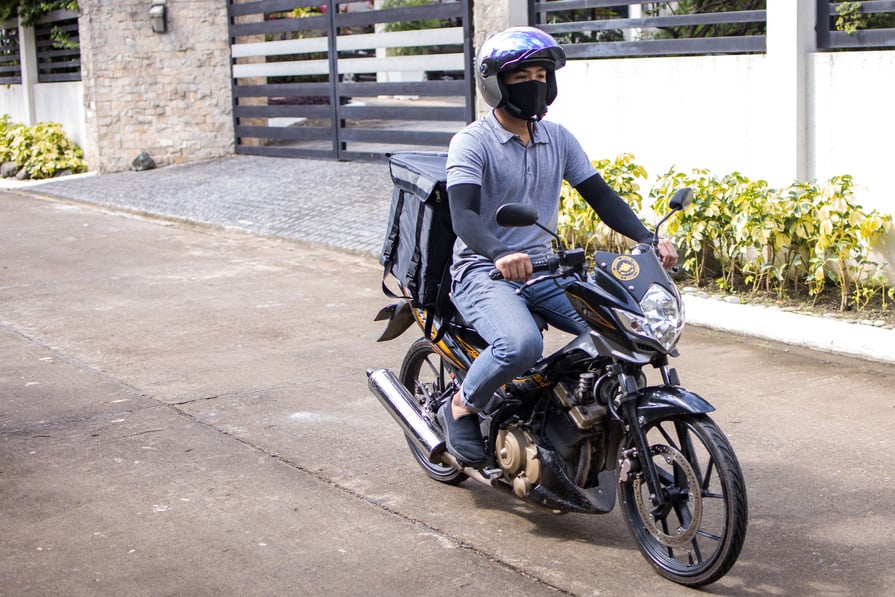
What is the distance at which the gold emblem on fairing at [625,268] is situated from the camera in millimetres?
3760

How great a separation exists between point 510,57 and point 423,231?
745mm

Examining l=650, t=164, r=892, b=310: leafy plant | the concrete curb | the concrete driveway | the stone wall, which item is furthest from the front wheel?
the stone wall

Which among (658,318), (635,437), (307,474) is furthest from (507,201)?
(307,474)

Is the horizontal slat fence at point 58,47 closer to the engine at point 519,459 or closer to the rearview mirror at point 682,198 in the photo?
the engine at point 519,459

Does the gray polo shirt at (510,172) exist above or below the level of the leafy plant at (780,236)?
above

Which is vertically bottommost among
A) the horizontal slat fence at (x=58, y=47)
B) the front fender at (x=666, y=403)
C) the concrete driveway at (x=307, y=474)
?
the concrete driveway at (x=307, y=474)

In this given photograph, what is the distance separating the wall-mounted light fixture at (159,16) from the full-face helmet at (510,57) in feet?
48.2

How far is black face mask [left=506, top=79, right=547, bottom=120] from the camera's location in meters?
4.16

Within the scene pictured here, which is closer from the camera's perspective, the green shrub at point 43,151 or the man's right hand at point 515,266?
the man's right hand at point 515,266

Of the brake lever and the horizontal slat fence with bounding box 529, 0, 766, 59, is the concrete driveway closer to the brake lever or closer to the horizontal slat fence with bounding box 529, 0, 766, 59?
the brake lever

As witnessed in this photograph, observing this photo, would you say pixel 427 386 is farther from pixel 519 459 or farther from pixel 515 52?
pixel 515 52

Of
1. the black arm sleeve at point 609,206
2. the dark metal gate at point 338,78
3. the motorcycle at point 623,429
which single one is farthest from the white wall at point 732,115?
the motorcycle at point 623,429

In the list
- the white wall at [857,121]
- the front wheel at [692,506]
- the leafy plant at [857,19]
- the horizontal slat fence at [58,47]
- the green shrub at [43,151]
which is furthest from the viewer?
the horizontal slat fence at [58,47]

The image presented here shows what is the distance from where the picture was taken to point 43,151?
19281 mm
